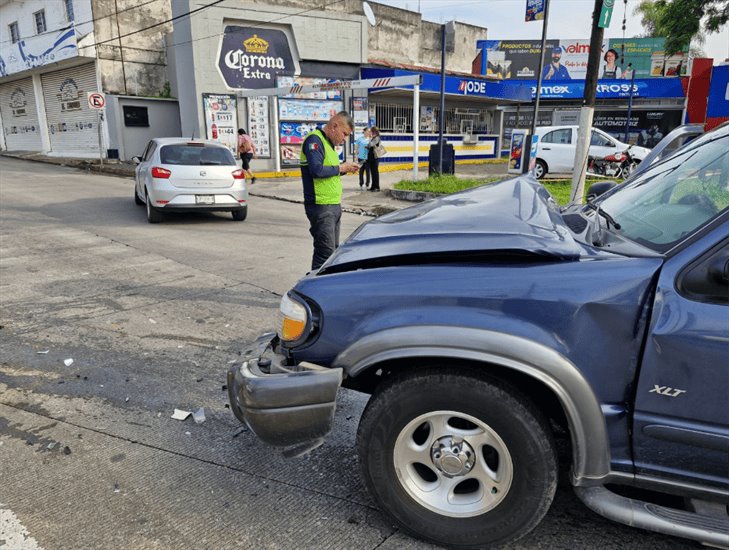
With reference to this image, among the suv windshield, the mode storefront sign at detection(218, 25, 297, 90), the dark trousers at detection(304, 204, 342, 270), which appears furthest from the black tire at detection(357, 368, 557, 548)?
the mode storefront sign at detection(218, 25, 297, 90)

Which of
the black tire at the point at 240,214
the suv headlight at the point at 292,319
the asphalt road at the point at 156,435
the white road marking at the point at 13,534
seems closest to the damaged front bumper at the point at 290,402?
the suv headlight at the point at 292,319

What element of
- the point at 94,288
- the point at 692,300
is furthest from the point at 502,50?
the point at 692,300

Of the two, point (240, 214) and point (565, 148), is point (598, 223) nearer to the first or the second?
point (240, 214)

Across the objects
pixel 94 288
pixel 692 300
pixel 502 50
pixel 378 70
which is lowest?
pixel 94 288

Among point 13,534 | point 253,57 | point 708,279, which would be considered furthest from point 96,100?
point 708,279

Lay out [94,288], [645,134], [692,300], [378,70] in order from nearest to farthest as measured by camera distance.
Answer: [692,300], [94,288], [378,70], [645,134]

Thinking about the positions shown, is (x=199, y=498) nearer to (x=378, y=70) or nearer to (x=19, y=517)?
(x=19, y=517)

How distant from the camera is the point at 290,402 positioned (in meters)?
2.29

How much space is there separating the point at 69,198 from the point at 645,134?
33806mm

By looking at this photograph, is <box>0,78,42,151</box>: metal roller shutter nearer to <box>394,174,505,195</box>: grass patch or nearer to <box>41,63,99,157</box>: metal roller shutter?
<box>41,63,99,157</box>: metal roller shutter

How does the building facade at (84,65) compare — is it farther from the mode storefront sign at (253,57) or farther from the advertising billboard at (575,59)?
the advertising billboard at (575,59)

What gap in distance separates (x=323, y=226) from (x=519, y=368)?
359 cm

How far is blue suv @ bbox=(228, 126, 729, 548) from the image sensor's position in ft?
6.47

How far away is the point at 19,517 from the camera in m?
2.54
